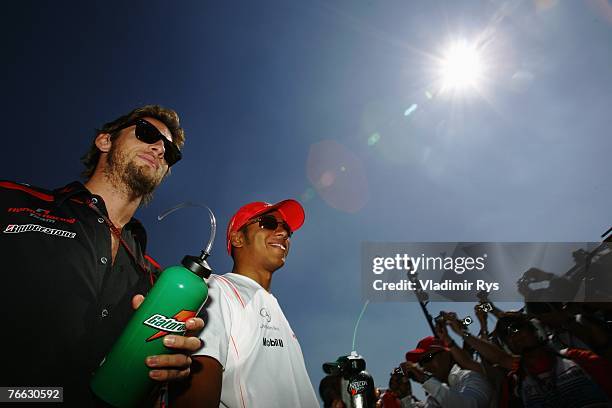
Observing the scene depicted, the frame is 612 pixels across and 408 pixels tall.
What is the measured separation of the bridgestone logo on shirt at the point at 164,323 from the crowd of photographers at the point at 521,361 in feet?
15.8

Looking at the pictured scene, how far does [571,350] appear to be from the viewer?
17.8ft

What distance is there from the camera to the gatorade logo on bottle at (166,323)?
1.95m

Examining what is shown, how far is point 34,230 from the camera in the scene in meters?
2.47

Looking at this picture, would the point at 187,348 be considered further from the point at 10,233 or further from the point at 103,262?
the point at 10,233

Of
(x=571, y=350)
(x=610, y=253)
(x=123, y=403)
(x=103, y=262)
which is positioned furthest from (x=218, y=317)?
(x=610, y=253)

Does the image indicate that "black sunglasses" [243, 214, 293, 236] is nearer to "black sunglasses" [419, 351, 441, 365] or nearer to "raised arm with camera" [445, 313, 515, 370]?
"raised arm with camera" [445, 313, 515, 370]

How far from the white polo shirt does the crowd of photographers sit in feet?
11.6

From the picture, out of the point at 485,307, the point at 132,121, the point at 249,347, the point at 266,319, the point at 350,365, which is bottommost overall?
the point at 249,347

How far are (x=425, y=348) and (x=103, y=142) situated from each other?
7.36 meters

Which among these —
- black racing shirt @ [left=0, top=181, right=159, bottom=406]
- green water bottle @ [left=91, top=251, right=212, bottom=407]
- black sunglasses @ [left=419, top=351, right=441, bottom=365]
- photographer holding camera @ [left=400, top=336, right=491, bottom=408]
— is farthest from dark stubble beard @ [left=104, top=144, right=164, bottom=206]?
black sunglasses @ [left=419, top=351, right=441, bottom=365]

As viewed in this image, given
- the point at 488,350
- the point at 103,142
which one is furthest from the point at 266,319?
the point at 488,350

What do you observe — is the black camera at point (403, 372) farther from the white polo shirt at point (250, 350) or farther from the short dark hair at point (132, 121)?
the short dark hair at point (132, 121)

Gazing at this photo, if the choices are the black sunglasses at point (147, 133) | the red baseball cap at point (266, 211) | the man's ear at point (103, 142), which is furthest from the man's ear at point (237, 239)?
the man's ear at point (103, 142)

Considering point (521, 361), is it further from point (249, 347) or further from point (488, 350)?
point (249, 347)
